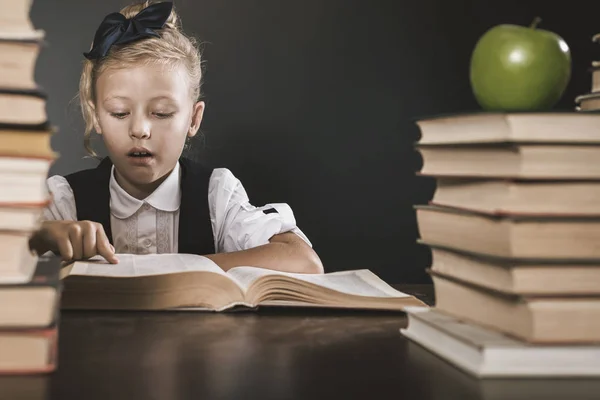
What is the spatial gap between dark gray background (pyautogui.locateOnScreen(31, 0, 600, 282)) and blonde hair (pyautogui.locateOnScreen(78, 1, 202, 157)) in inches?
14.7

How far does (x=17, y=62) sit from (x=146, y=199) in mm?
1495

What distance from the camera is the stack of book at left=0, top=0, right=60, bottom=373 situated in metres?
0.74

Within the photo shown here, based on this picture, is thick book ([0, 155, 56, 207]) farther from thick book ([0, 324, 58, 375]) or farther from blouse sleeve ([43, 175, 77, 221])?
blouse sleeve ([43, 175, 77, 221])

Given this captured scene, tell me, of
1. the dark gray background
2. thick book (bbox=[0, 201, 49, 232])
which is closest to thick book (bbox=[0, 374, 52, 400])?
thick book (bbox=[0, 201, 49, 232])

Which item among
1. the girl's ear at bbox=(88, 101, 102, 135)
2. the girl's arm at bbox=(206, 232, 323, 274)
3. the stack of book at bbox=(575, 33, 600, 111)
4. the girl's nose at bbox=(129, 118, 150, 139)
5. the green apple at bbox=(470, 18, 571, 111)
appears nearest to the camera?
the green apple at bbox=(470, 18, 571, 111)

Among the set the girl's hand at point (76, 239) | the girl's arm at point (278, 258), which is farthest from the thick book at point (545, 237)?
the girl's arm at point (278, 258)

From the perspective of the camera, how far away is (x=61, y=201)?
222 cm

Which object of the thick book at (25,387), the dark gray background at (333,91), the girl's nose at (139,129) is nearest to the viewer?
the thick book at (25,387)

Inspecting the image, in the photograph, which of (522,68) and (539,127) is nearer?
(539,127)

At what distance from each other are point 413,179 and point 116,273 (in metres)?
1.82

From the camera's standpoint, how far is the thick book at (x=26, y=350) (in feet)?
2.44

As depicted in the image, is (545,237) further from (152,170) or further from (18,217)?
(152,170)

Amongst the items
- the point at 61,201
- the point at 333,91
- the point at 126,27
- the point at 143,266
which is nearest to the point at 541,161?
the point at 143,266

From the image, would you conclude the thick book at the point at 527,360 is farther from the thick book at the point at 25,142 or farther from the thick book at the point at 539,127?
the thick book at the point at 25,142
